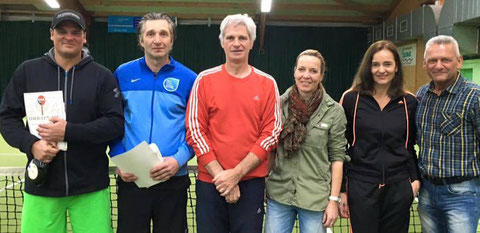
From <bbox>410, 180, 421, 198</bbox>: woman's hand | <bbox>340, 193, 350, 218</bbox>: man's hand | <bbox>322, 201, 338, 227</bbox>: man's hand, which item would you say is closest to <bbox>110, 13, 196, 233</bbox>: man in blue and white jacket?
<bbox>322, 201, 338, 227</bbox>: man's hand

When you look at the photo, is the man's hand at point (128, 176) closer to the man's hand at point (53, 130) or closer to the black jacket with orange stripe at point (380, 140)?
the man's hand at point (53, 130)

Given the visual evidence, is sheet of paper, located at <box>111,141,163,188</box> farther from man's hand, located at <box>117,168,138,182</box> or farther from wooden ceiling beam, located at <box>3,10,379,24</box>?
wooden ceiling beam, located at <box>3,10,379,24</box>

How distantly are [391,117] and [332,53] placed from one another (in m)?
15.5

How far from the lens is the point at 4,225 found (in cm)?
396

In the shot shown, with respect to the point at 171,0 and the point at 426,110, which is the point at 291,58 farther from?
the point at 426,110

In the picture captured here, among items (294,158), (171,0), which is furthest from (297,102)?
(171,0)

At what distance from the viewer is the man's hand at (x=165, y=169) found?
2143 millimetres

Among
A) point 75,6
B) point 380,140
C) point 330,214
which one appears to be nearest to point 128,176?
point 330,214

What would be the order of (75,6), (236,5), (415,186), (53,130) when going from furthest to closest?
(236,5) → (75,6) → (415,186) → (53,130)

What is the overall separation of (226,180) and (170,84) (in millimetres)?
642

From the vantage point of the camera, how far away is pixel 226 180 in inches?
79.8

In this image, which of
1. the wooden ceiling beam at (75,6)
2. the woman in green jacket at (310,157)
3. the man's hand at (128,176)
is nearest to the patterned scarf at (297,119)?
the woman in green jacket at (310,157)

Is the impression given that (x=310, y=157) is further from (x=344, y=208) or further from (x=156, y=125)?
(x=156, y=125)

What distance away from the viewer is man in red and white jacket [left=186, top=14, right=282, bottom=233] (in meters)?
2.08
